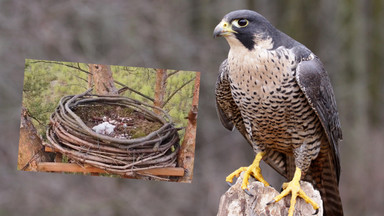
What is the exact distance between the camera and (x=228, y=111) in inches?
91.9

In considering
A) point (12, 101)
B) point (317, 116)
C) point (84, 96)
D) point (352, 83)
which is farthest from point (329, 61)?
point (12, 101)

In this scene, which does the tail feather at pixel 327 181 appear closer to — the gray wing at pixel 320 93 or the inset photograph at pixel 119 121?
the gray wing at pixel 320 93

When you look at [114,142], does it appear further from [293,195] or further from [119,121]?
[293,195]

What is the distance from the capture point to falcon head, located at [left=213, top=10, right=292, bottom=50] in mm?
1882

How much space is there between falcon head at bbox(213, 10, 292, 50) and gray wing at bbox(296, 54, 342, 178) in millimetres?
168

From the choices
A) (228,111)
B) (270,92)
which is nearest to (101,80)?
(228,111)

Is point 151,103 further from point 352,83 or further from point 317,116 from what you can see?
point 352,83

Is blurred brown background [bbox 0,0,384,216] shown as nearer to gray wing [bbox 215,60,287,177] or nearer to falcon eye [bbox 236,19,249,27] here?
gray wing [bbox 215,60,287,177]

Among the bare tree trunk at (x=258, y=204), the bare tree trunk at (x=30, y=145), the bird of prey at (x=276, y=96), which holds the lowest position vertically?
the bare tree trunk at (x=258, y=204)

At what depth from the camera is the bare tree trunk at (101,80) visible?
7.66ft

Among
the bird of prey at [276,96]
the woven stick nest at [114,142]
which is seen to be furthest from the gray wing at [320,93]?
the woven stick nest at [114,142]

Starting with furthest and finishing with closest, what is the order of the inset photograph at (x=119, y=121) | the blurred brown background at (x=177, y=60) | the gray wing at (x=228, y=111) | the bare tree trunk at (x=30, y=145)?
1. the blurred brown background at (x=177, y=60)
2. the bare tree trunk at (x=30, y=145)
3. the inset photograph at (x=119, y=121)
4. the gray wing at (x=228, y=111)

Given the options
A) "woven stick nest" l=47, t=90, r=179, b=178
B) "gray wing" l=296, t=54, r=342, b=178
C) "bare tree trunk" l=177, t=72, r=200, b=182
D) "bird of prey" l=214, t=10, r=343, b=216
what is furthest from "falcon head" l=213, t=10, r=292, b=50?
"woven stick nest" l=47, t=90, r=179, b=178

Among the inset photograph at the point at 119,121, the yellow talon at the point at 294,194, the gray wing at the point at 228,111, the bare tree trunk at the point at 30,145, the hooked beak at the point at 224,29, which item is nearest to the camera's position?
the hooked beak at the point at 224,29
